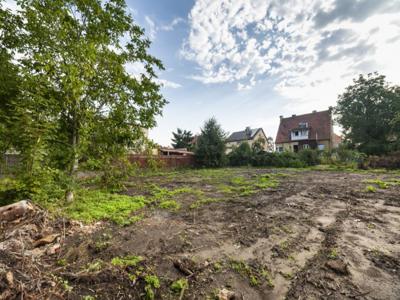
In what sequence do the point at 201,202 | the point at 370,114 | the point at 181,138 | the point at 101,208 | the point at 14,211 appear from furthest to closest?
1. the point at 181,138
2. the point at 370,114
3. the point at 201,202
4. the point at 101,208
5. the point at 14,211

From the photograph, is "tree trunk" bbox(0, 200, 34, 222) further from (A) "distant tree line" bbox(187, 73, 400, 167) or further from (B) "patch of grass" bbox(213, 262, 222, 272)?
(A) "distant tree line" bbox(187, 73, 400, 167)

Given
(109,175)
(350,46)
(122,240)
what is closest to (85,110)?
(109,175)

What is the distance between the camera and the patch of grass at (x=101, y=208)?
3.43 m

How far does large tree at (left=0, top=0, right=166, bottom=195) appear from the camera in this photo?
331cm

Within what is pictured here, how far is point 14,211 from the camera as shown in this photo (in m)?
2.74

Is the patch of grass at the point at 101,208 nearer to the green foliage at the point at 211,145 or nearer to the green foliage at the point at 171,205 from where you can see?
the green foliage at the point at 171,205

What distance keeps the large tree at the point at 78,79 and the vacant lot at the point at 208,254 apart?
1.73m

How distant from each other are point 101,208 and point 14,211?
58.4 inches

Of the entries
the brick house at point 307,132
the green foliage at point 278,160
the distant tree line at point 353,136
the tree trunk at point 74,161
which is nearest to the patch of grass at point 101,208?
the tree trunk at point 74,161

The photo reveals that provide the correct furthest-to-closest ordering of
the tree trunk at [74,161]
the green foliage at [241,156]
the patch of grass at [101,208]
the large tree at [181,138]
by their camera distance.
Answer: the large tree at [181,138] → the green foliage at [241,156] → the tree trunk at [74,161] → the patch of grass at [101,208]

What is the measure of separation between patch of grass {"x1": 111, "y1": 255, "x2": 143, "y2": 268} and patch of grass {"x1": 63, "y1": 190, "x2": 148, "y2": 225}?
1.24m

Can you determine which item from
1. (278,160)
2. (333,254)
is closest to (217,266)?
(333,254)

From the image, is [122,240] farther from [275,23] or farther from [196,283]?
[275,23]

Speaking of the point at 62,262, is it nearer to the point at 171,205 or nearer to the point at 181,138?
the point at 171,205
